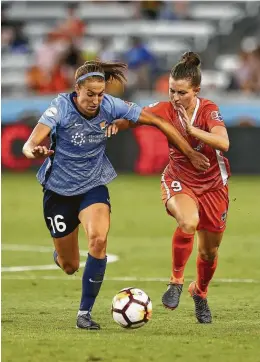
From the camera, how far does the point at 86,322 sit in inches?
299

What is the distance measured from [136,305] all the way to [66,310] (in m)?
1.19

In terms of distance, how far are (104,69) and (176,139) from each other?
783 millimetres

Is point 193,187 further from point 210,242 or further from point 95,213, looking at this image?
point 95,213

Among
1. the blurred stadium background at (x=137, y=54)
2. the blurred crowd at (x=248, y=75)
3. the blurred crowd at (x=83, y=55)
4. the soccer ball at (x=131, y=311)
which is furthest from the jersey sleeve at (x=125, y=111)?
the blurred crowd at (x=248, y=75)

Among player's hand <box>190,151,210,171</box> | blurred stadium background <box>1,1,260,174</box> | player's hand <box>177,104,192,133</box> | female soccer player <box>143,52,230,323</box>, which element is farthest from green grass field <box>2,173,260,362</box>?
blurred stadium background <box>1,1,260,174</box>

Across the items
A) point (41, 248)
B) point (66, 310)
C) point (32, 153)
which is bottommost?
point (41, 248)

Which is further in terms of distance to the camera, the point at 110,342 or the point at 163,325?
the point at 163,325

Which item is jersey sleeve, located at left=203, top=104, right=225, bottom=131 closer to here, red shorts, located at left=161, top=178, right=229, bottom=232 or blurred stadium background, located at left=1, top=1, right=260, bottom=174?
red shorts, located at left=161, top=178, right=229, bottom=232

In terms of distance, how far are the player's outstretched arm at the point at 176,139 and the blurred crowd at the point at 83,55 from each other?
1285cm

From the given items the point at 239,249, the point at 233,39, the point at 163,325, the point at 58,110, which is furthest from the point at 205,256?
the point at 233,39

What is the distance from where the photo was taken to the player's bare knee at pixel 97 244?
25.2 ft

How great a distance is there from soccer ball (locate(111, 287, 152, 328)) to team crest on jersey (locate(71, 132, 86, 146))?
4.06 ft

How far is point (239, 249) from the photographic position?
1311 centimetres

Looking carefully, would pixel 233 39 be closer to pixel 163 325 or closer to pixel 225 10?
pixel 225 10
